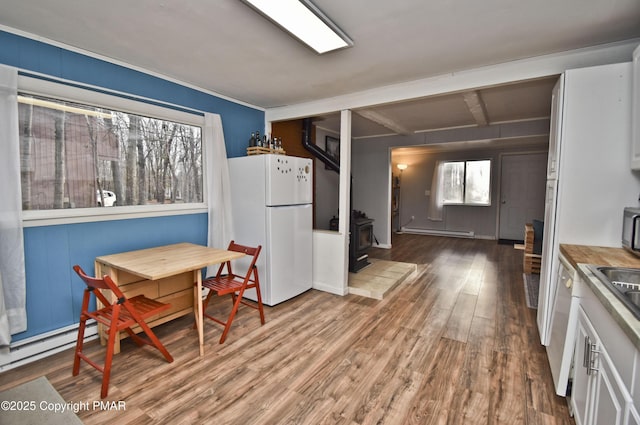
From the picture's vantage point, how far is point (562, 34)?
6.68ft

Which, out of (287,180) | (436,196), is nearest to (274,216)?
(287,180)

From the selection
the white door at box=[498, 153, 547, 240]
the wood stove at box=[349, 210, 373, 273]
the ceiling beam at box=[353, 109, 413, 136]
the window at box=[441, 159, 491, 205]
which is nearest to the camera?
the ceiling beam at box=[353, 109, 413, 136]

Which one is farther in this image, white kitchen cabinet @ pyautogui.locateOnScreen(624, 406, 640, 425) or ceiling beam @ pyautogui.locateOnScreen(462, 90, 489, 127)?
ceiling beam @ pyautogui.locateOnScreen(462, 90, 489, 127)

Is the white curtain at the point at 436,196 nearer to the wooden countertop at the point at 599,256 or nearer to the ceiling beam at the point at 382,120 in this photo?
the ceiling beam at the point at 382,120

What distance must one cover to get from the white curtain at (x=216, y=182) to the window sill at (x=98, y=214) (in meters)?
0.23

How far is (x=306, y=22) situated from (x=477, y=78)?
1.72 meters

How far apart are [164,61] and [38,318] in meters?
2.26

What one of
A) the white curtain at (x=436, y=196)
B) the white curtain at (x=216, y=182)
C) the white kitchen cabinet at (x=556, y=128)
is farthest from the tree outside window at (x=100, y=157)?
the white curtain at (x=436, y=196)

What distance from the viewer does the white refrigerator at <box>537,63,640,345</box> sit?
1941 mm

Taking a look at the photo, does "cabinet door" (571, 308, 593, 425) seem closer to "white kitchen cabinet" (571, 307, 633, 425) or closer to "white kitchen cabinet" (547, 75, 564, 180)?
"white kitchen cabinet" (571, 307, 633, 425)

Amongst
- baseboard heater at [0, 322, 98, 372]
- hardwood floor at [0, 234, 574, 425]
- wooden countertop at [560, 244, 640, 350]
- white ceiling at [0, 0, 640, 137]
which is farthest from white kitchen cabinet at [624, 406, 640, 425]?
baseboard heater at [0, 322, 98, 372]

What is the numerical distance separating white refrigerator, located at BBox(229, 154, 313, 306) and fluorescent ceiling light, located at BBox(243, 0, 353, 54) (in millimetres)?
1275

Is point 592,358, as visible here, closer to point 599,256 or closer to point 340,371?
point 599,256

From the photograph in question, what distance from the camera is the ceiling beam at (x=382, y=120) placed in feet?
13.2
